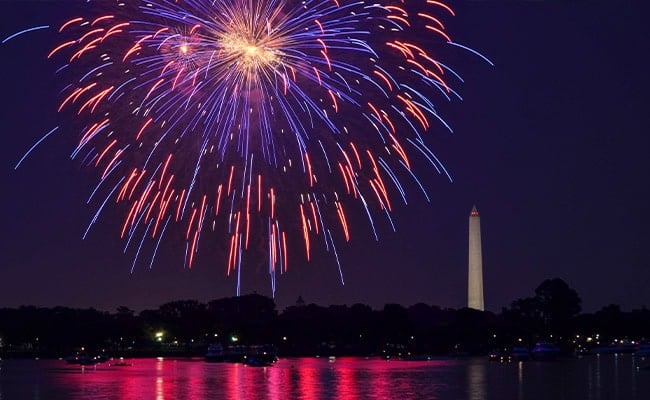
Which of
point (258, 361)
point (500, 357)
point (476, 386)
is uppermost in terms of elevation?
point (476, 386)

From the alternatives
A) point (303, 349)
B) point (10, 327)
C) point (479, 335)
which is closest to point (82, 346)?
point (10, 327)

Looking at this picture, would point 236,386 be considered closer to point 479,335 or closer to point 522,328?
point 479,335

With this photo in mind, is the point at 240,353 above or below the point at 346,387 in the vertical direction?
below

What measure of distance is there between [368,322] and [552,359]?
177 ft

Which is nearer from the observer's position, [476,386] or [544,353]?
[476,386]

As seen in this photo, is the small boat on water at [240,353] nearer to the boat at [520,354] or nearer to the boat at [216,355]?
the boat at [216,355]

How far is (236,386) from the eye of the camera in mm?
70688

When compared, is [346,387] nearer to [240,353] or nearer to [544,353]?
[240,353]

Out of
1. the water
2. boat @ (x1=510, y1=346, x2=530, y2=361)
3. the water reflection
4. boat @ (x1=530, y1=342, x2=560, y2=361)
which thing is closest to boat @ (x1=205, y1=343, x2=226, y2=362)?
boat @ (x1=510, y1=346, x2=530, y2=361)

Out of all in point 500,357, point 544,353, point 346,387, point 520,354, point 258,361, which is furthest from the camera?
point 544,353

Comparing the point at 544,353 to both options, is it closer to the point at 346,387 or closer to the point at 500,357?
the point at 500,357

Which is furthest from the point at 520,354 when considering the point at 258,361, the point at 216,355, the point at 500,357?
the point at 216,355

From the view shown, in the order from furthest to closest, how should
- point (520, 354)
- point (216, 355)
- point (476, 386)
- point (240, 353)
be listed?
point (216, 355), point (240, 353), point (520, 354), point (476, 386)

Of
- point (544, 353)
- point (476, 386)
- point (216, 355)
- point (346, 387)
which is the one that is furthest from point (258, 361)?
point (476, 386)
